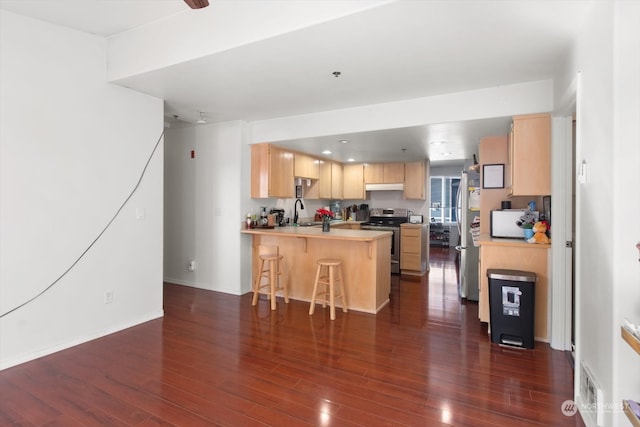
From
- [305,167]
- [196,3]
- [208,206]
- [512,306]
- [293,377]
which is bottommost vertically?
[293,377]

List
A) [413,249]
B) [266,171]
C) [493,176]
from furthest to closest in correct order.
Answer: [413,249] < [266,171] < [493,176]

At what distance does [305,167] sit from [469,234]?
2.82 m

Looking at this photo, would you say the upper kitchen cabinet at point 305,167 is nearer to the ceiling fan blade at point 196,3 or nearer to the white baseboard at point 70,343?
the white baseboard at point 70,343

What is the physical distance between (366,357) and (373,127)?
2.46 metres

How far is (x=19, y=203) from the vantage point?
8.45ft

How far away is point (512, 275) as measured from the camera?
113 inches

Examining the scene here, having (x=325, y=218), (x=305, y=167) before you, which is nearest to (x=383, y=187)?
(x=305, y=167)

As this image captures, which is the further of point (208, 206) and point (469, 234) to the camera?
point (208, 206)

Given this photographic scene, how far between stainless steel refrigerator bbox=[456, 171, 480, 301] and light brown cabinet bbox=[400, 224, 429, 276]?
1.44m

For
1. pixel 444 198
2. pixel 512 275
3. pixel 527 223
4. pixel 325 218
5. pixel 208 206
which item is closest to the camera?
pixel 512 275

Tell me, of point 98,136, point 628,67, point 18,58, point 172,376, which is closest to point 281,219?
point 98,136

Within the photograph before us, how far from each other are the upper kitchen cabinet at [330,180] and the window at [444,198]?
3803mm

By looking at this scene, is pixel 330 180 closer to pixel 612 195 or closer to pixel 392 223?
pixel 392 223

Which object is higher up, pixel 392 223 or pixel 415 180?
pixel 415 180
